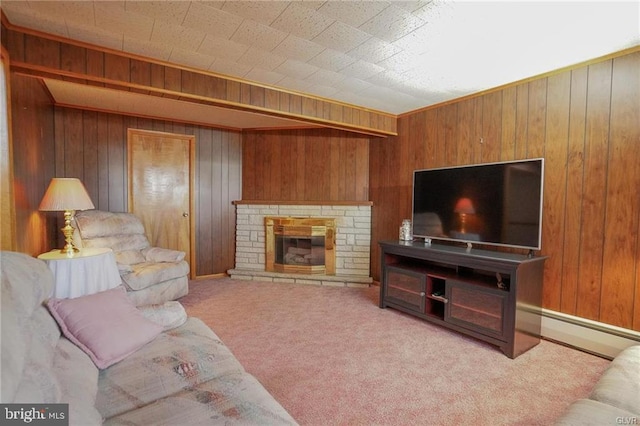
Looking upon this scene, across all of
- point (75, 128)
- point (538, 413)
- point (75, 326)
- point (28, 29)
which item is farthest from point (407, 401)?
point (75, 128)

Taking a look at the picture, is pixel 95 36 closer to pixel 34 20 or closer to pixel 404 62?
pixel 34 20

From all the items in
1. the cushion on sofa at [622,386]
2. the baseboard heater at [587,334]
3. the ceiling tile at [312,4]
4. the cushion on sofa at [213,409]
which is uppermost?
the ceiling tile at [312,4]

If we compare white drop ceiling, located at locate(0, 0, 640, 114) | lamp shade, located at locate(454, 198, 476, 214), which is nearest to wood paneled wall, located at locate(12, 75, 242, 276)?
white drop ceiling, located at locate(0, 0, 640, 114)

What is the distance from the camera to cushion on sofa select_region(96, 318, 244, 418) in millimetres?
1193

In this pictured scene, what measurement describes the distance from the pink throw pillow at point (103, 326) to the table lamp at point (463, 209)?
8.64 feet

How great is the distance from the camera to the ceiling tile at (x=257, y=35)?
1969mm

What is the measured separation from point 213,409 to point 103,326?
74 centimetres

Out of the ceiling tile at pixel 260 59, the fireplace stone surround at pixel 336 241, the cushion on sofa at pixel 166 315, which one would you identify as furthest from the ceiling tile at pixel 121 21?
the fireplace stone surround at pixel 336 241

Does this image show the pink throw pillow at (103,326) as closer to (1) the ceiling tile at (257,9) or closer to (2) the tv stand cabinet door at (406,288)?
(1) the ceiling tile at (257,9)

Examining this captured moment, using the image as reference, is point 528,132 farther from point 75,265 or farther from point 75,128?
point 75,128

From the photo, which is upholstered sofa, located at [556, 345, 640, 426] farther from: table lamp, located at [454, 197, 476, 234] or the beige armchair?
the beige armchair

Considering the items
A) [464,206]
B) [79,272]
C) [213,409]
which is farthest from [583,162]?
[79,272]

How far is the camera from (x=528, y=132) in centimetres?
277

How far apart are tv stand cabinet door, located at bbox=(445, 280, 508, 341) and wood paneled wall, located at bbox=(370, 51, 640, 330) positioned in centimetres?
62
